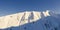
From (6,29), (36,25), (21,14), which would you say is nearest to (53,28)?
→ (36,25)

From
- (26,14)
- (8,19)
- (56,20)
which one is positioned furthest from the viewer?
(8,19)

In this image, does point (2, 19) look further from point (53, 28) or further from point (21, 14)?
point (53, 28)

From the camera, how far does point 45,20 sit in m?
12.0

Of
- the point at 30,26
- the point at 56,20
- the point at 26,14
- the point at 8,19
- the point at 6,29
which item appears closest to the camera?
the point at 56,20

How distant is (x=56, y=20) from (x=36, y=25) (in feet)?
4.78

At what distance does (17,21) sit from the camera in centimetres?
1711

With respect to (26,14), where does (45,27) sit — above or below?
below

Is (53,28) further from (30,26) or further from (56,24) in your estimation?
(30,26)

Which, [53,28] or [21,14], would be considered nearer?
[53,28]

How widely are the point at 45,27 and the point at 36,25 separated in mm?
679

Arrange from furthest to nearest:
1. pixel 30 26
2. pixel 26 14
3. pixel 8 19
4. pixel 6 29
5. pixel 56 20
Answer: pixel 8 19 < pixel 26 14 < pixel 6 29 < pixel 30 26 < pixel 56 20

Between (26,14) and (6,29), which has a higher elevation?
(26,14)

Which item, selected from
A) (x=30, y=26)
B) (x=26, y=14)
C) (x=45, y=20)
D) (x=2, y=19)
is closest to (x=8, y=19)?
(x=2, y=19)

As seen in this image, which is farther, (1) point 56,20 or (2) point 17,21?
(2) point 17,21
